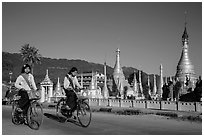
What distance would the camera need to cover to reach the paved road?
879cm

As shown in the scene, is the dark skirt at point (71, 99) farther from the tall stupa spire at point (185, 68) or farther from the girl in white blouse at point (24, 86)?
the tall stupa spire at point (185, 68)

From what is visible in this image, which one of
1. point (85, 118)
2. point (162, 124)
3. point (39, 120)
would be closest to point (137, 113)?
point (162, 124)

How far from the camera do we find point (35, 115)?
9.19m

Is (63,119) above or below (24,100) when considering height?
below

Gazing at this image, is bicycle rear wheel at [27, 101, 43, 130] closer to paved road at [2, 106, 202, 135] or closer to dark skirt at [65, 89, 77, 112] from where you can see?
paved road at [2, 106, 202, 135]

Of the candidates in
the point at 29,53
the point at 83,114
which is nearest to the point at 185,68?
the point at 29,53

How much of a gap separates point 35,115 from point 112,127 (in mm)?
2263

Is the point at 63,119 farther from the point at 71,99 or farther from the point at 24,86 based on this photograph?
the point at 24,86

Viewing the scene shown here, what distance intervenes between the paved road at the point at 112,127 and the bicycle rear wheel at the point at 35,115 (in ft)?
0.49

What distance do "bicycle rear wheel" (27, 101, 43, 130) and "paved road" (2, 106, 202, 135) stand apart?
0.49 ft

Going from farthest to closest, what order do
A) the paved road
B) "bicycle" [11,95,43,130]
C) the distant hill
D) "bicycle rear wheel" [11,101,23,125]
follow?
the distant hill, "bicycle rear wheel" [11,101,23,125], "bicycle" [11,95,43,130], the paved road

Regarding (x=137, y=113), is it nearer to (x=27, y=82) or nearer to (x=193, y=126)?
(x=193, y=126)

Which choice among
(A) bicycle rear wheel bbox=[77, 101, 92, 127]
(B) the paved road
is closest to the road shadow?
(B) the paved road

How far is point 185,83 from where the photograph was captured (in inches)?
1282
